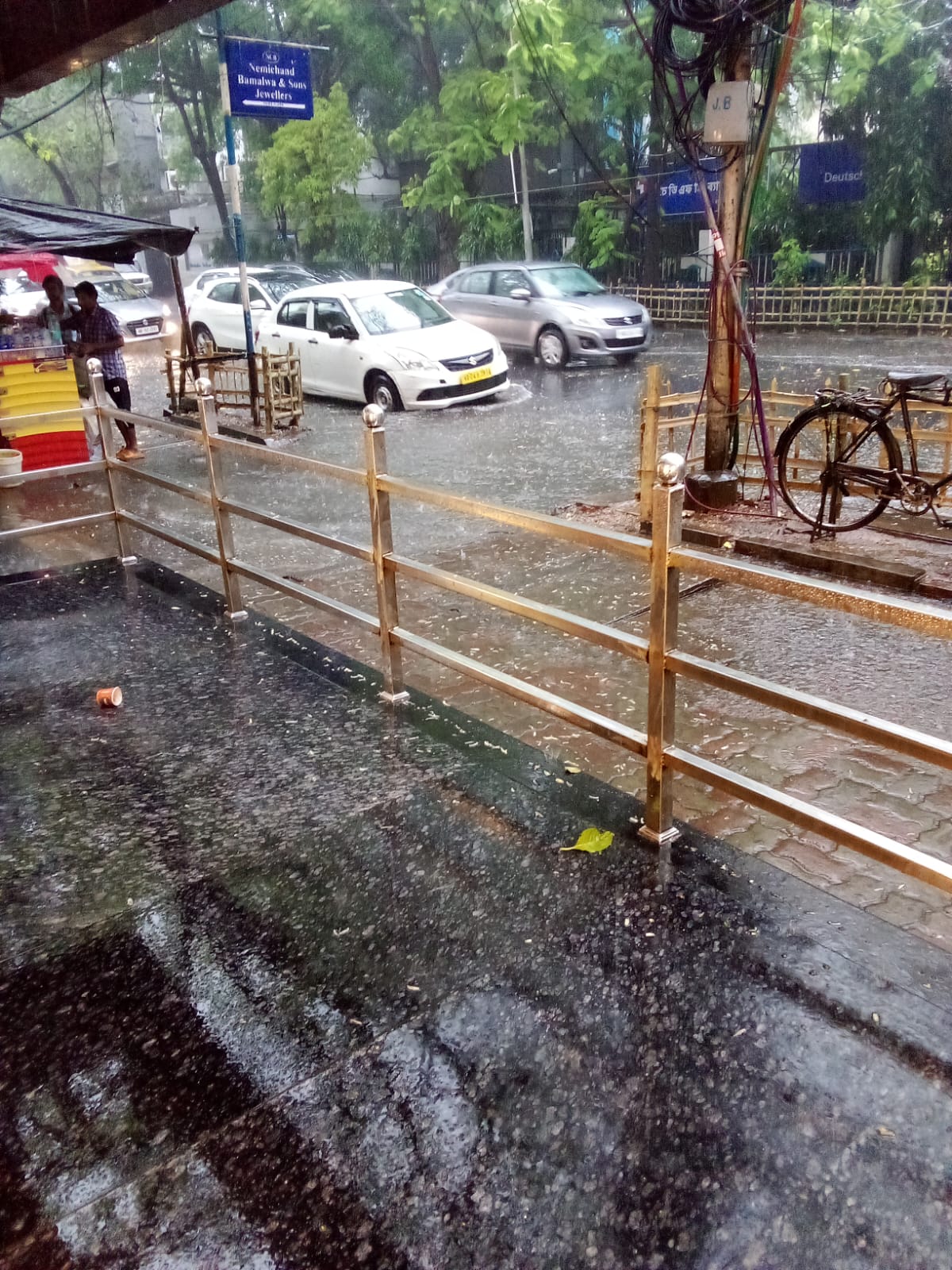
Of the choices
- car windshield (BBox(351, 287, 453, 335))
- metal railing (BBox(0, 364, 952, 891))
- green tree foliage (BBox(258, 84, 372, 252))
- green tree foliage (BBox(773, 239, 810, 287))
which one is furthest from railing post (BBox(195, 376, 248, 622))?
green tree foliage (BBox(258, 84, 372, 252))

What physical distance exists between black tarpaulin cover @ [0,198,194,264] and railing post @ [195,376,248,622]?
17.4 feet

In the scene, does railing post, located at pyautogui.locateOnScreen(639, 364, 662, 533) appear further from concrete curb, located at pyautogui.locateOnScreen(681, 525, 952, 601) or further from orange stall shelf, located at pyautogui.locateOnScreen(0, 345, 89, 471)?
orange stall shelf, located at pyautogui.locateOnScreen(0, 345, 89, 471)

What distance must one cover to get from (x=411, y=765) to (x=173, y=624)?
89.8 inches

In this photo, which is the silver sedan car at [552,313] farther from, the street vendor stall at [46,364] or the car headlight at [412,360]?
the street vendor stall at [46,364]

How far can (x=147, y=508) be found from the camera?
30.2 feet

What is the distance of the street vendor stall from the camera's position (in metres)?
9.72

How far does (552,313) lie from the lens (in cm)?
1730

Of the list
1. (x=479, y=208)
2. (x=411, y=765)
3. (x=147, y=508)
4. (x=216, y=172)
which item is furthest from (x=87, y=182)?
(x=411, y=765)

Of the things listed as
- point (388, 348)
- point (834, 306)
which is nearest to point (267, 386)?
point (388, 348)

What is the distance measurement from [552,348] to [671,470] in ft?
50.8

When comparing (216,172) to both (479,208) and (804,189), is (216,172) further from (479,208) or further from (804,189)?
(804,189)

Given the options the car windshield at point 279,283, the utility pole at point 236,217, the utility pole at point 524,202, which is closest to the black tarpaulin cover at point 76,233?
the utility pole at point 236,217

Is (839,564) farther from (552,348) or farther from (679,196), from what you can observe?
(679,196)

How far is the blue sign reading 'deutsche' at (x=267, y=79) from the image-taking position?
12.3 meters
